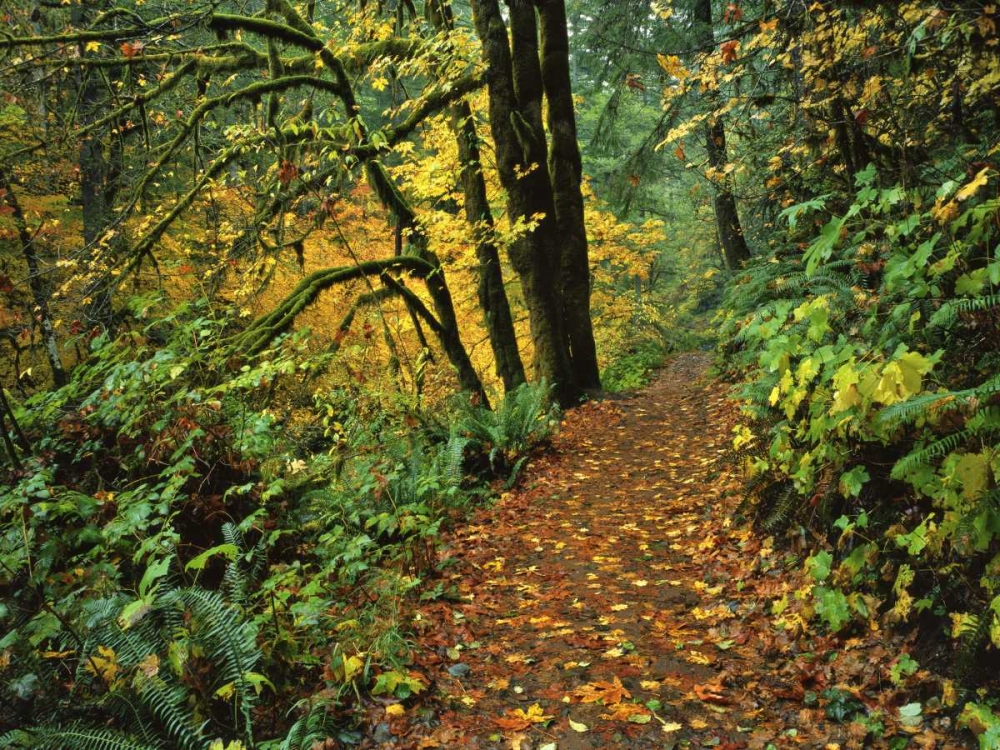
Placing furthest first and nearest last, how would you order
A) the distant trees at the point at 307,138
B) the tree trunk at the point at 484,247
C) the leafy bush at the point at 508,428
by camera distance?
the tree trunk at the point at 484,247
the leafy bush at the point at 508,428
the distant trees at the point at 307,138

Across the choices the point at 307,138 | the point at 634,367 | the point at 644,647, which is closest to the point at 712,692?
the point at 644,647

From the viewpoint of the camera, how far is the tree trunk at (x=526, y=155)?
9.41m

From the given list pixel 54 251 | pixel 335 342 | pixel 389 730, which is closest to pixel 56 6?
pixel 54 251

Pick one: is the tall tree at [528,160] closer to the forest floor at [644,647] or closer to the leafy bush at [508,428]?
the leafy bush at [508,428]

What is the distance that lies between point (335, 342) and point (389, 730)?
3.85 meters

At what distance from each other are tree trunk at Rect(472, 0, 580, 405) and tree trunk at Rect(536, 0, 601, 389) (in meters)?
0.83

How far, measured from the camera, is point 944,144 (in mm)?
5449

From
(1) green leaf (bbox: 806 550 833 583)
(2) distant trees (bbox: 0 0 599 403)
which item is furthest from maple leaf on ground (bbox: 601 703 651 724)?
(2) distant trees (bbox: 0 0 599 403)

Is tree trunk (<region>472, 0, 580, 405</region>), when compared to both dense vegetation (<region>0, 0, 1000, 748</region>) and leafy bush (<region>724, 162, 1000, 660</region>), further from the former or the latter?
leafy bush (<region>724, 162, 1000, 660</region>)

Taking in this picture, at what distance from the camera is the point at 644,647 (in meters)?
3.81

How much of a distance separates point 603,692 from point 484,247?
7.56 meters

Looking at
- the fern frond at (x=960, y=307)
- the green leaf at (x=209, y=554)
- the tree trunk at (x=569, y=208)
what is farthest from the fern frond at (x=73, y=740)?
the tree trunk at (x=569, y=208)

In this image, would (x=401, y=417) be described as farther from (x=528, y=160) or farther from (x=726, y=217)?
(x=726, y=217)

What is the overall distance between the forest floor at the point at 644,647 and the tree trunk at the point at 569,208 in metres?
4.92
